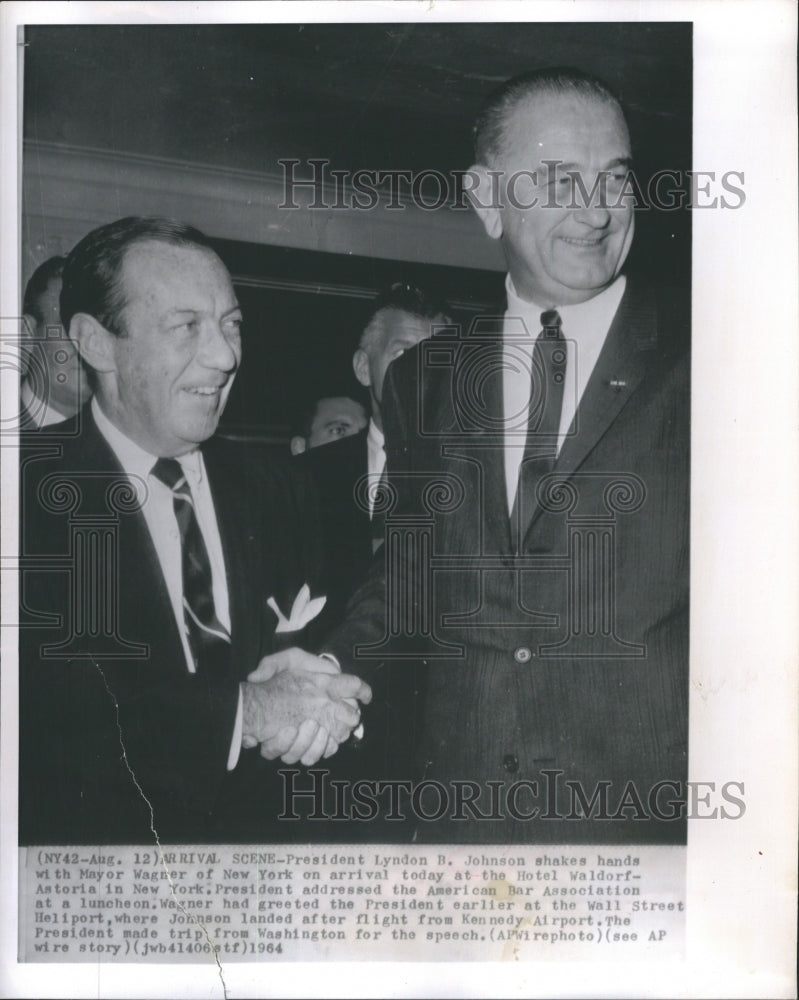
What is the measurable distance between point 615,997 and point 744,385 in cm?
111

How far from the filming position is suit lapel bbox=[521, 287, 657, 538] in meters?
3.08

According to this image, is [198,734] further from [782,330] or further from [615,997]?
[782,330]

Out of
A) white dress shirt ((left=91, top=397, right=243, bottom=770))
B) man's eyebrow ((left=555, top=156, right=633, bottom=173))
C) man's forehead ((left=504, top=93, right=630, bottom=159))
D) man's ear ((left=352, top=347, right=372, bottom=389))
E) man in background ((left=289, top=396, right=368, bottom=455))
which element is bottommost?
white dress shirt ((left=91, top=397, right=243, bottom=770))

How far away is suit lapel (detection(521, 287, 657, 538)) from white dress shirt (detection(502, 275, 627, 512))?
0.01m

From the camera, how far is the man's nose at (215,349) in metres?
3.07

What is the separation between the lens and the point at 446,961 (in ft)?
10.2

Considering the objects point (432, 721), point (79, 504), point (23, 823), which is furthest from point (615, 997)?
point (79, 504)

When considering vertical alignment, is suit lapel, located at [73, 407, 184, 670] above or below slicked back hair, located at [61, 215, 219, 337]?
below

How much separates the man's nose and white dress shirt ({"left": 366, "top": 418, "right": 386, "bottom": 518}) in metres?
0.28

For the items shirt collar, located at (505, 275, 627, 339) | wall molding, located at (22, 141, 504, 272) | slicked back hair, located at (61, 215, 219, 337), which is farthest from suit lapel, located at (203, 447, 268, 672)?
shirt collar, located at (505, 275, 627, 339)

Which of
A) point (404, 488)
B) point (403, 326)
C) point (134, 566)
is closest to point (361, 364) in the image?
point (403, 326)

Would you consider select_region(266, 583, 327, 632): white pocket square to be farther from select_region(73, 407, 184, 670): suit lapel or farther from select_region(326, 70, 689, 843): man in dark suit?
select_region(73, 407, 184, 670): suit lapel

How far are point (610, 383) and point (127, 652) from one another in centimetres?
98

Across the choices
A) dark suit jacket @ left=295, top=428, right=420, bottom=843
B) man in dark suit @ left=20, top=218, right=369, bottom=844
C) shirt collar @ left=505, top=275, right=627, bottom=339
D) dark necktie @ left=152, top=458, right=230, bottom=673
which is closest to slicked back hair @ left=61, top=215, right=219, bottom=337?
man in dark suit @ left=20, top=218, right=369, bottom=844
